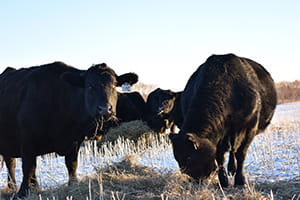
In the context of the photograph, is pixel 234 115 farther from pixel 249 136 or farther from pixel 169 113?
pixel 169 113

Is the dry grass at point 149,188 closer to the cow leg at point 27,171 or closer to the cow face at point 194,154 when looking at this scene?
the cow face at point 194,154

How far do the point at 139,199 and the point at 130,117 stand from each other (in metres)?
12.4

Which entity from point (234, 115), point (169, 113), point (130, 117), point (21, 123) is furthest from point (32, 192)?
point (130, 117)

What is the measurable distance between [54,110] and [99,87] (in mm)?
1017

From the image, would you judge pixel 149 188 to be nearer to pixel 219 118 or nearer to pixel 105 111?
pixel 105 111

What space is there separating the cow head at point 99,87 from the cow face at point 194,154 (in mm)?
1163

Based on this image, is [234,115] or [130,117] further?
[130,117]

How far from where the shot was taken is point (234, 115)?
5.71 metres

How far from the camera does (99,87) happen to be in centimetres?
553

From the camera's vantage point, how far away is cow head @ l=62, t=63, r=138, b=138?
211 inches

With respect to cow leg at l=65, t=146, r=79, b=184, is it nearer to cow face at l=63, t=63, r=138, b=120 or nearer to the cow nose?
cow face at l=63, t=63, r=138, b=120

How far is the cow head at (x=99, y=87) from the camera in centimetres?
536

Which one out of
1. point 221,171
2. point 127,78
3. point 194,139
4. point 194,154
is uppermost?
point 127,78

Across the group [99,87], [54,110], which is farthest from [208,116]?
[54,110]
